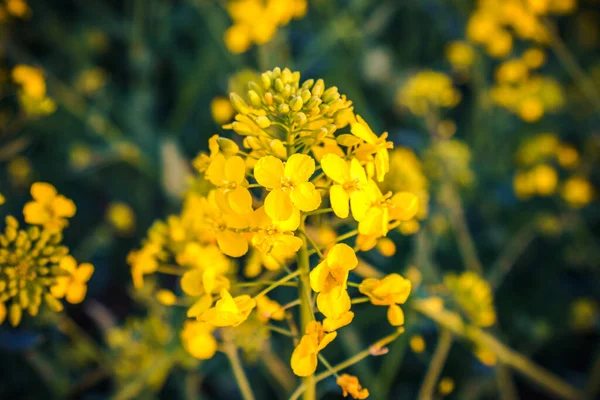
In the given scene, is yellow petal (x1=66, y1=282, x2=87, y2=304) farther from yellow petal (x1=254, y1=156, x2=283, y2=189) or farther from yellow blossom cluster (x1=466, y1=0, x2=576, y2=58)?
yellow blossom cluster (x1=466, y1=0, x2=576, y2=58)

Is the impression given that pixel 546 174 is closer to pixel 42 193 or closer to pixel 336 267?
pixel 336 267

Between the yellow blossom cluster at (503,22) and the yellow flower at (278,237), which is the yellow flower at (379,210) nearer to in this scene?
the yellow flower at (278,237)

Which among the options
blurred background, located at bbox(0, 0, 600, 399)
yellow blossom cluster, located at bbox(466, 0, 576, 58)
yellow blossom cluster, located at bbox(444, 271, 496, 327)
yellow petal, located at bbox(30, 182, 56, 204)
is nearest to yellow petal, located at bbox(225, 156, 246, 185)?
yellow petal, located at bbox(30, 182, 56, 204)

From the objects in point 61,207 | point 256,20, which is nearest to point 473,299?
point 61,207

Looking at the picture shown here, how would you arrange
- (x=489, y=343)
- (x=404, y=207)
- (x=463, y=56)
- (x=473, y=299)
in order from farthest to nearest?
(x=463, y=56), (x=489, y=343), (x=473, y=299), (x=404, y=207)

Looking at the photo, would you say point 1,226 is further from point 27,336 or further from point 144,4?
point 144,4

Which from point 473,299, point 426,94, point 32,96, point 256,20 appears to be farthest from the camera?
point 426,94

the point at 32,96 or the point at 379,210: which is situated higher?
the point at 32,96
